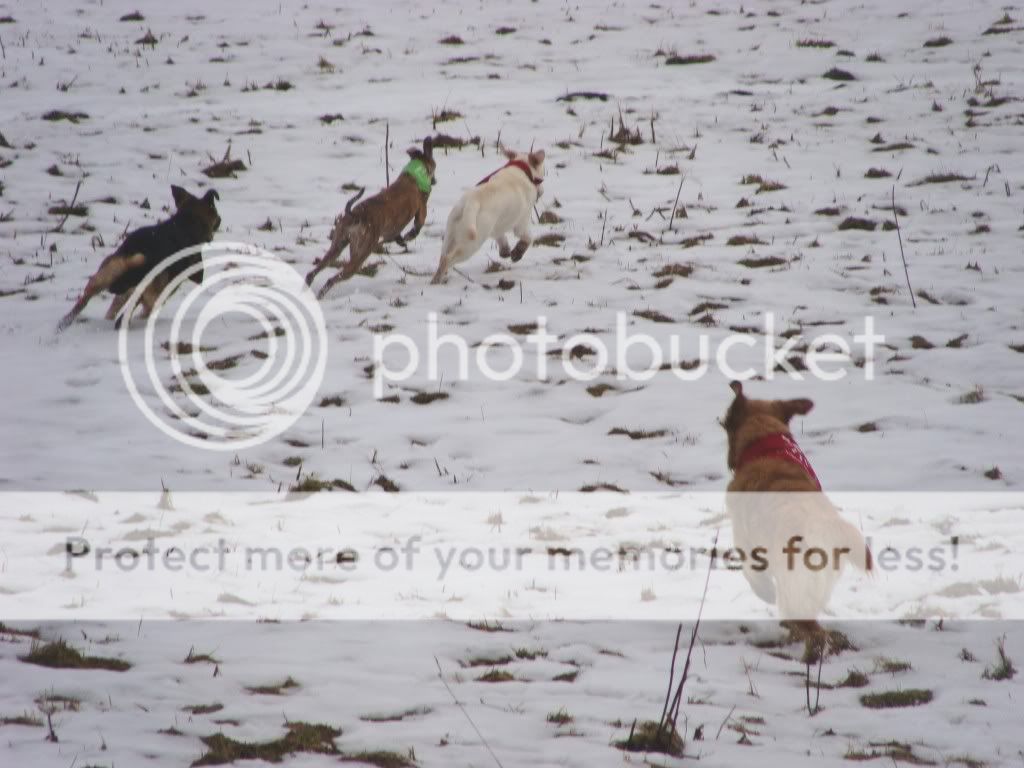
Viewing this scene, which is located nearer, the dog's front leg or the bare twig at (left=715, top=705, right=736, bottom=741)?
the bare twig at (left=715, top=705, right=736, bottom=741)

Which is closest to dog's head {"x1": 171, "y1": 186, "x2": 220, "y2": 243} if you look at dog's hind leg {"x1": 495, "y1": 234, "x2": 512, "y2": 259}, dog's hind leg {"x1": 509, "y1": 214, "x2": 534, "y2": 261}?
dog's hind leg {"x1": 495, "y1": 234, "x2": 512, "y2": 259}

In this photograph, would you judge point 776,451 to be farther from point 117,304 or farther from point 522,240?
point 117,304

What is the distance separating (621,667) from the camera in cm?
386

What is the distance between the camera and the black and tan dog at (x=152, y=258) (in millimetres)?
7980

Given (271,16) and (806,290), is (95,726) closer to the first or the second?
(806,290)

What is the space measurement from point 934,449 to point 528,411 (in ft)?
8.71

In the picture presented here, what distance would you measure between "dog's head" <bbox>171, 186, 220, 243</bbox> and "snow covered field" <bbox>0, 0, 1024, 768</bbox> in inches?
36.5

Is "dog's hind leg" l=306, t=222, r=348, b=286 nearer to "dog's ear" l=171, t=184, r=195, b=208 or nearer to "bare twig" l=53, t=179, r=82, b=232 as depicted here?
"dog's ear" l=171, t=184, r=195, b=208

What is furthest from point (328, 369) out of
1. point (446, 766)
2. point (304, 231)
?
point (446, 766)

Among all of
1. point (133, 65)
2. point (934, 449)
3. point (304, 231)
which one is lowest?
point (934, 449)

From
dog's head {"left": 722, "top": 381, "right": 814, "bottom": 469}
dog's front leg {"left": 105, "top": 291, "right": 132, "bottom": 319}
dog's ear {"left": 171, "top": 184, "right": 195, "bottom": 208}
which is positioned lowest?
dog's head {"left": 722, "top": 381, "right": 814, "bottom": 469}

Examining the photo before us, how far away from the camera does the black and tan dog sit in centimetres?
798

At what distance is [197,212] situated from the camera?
337 inches

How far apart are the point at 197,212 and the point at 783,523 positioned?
6.46m
